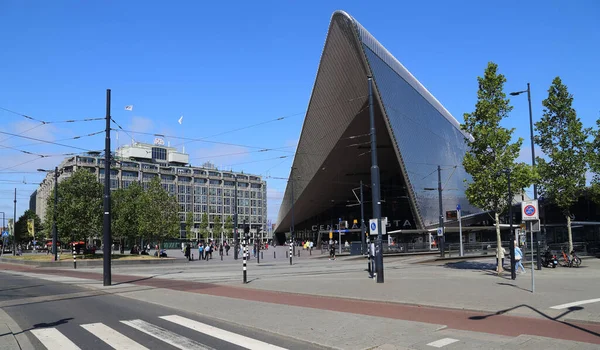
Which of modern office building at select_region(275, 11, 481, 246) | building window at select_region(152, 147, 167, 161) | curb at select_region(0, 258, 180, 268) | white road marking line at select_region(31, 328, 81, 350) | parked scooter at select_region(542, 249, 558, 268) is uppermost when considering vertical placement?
building window at select_region(152, 147, 167, 161)

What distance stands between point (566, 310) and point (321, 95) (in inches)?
1863

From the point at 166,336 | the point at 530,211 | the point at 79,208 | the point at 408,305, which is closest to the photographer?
the point at 166,336

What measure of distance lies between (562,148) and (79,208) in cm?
3409

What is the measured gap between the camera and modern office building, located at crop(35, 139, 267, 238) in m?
127

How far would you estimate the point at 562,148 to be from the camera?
93.6ft

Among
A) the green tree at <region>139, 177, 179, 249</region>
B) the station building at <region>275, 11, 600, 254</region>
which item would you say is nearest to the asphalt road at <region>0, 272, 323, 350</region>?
the green tree at <region>139, 177, 179, 249</region>

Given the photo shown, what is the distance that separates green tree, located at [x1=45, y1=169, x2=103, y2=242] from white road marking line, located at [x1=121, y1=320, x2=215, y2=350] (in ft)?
101

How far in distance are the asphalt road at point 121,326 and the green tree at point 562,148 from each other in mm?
23265

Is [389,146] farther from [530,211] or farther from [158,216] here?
[530,211]

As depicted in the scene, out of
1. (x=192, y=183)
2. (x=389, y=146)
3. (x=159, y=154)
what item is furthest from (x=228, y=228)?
(x=389, y=146)

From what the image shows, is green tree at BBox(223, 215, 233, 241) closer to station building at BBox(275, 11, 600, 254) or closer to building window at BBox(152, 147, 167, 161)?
building window at BBox(152, 147, 167, 161)

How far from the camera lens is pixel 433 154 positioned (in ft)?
207

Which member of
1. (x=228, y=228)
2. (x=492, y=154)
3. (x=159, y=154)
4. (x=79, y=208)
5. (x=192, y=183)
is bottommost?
(x=228, y=228)

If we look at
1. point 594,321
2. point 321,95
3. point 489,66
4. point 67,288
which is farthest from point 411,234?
point 594,321
